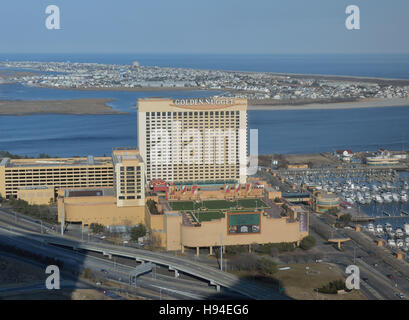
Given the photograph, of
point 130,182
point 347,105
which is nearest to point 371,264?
point 130,182

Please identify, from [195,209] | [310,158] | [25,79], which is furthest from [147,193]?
[25,79]

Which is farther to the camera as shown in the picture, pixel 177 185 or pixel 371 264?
pixel 177 185

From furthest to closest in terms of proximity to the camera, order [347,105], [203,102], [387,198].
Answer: [347,105] → [203,102] → [387,198]

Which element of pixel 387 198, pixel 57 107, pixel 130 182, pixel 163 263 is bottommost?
pixel 163 263

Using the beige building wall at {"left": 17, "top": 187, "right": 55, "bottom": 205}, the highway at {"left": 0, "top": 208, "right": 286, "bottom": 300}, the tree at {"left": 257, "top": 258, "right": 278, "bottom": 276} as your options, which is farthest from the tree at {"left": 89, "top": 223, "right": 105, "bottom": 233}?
the tree at {"left": 257, "top": 258, "right": 278, "bottom": 276}

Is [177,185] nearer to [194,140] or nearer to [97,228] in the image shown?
[194,140]

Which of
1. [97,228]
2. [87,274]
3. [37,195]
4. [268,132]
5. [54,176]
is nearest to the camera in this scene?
[87,274]

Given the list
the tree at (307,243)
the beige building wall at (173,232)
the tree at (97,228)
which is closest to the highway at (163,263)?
the beige building wall at (173,232)
